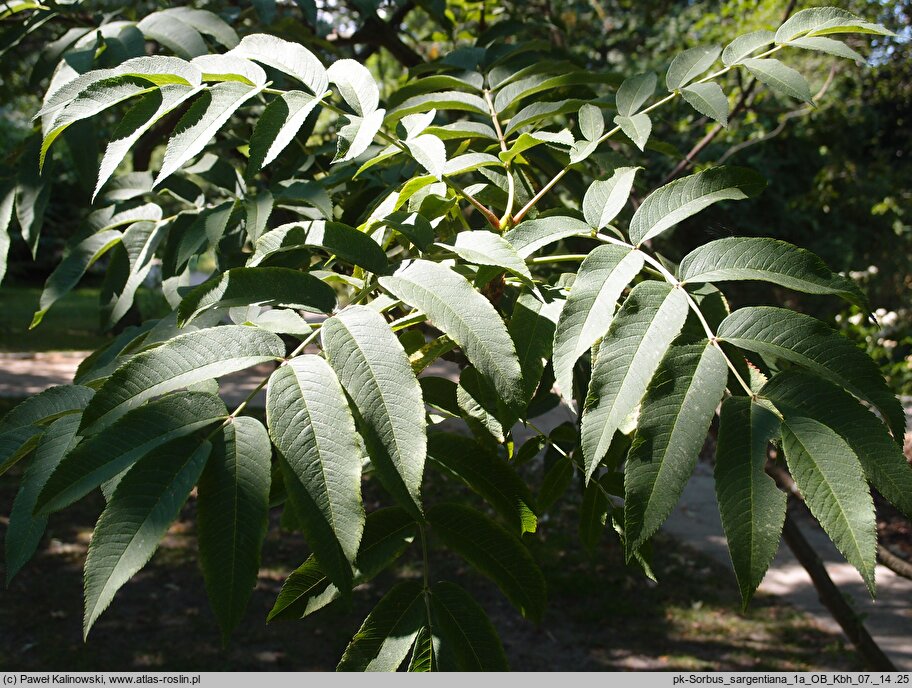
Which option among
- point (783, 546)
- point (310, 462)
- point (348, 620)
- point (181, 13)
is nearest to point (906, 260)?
point (783, 546)

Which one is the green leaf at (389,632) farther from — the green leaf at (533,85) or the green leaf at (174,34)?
the green leaf at (174,34)

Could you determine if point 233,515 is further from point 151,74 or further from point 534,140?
point 534,140

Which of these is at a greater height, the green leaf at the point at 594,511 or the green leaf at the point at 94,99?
the green leaf at the point at 94,99

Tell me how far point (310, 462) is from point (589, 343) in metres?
0.34

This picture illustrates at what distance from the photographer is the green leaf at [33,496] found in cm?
92

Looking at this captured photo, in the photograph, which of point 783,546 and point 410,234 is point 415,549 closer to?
point 783,546

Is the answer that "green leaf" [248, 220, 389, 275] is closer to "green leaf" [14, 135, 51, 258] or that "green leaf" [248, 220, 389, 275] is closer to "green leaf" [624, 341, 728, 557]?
"green leaf" [624, 341, 728, 557]

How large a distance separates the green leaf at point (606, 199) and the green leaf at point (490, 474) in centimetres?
36

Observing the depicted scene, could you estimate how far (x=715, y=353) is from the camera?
0.95 m

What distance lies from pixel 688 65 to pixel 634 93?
11cm

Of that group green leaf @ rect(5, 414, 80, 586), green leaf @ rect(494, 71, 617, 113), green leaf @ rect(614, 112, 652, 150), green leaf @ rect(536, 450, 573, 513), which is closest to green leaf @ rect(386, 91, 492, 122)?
green leaf @ rect(494, 71, 617, 113)

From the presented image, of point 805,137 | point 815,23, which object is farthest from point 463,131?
point 805,137

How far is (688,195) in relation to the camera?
1.17 metres

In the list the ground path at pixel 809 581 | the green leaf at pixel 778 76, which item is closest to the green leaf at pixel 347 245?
the green leaf at pixel 778 76
